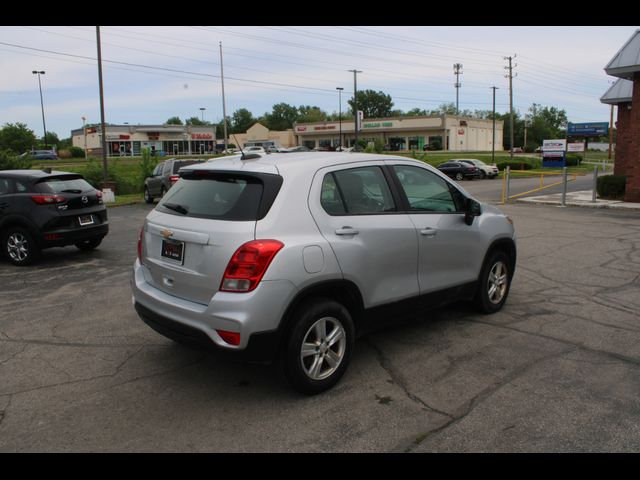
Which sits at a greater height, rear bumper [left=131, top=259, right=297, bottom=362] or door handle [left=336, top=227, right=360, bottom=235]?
door handle [left=336, top=227, right=360, bottom=235]

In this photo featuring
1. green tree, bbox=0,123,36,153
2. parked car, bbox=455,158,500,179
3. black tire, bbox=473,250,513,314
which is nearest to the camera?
black tire, bbox=473,250,513,314

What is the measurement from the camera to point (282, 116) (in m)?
158

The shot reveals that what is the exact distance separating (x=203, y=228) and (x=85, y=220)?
6.42m

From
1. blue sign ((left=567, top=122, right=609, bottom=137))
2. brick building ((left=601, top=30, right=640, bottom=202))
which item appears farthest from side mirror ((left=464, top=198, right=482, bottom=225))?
blue sign ((left=567, top=122, right=609, bottom=137))

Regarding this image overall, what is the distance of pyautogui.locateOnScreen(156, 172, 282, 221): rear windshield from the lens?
3.72m

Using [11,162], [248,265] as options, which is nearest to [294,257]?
[248,265]

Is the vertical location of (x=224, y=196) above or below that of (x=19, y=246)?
above

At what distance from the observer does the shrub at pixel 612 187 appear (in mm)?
18766

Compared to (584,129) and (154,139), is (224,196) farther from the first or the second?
(584,129)

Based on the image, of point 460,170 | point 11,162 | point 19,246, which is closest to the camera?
point 19,246

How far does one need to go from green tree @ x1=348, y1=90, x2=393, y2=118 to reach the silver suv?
138460 millimetres

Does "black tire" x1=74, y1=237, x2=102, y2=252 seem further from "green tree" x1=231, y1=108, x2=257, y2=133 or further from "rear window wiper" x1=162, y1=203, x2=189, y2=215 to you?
"green tree" x1=231, y1=108, x2=257, y2=133

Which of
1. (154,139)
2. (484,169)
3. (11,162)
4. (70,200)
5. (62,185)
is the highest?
(154,139)

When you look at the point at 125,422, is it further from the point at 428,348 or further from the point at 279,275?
the point at 428,348
